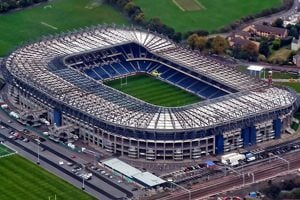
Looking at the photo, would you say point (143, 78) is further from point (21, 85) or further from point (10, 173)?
point (10, 173)

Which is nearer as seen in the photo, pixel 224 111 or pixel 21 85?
pixel 224 111

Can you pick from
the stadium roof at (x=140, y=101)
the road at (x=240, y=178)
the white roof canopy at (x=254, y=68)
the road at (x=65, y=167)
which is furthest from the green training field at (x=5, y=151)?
the white roof canopy at (x=254, y=68)

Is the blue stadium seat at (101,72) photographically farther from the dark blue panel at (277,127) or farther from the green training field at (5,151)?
the dark blue panel at (277,127)

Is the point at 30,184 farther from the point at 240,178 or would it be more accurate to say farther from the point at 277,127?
the point at 277,127

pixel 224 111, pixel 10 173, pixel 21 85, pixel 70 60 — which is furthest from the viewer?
pixel 70 60

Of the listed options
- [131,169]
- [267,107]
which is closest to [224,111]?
[267,107]

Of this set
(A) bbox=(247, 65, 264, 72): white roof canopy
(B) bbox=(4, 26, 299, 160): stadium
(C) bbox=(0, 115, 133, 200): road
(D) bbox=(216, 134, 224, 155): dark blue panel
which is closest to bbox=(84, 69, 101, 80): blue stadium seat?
(B) bbox=(4, 26, 299, 160): stadium

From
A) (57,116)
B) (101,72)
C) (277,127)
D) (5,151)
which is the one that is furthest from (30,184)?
(101,72)
